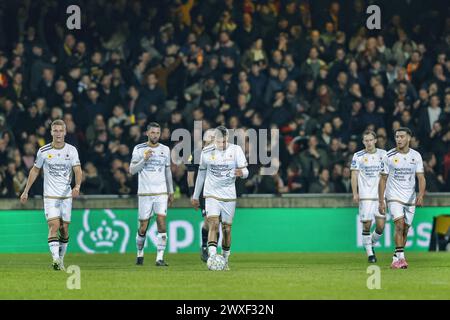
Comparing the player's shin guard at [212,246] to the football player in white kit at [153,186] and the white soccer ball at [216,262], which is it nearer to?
the white soccer ball at [216,262]

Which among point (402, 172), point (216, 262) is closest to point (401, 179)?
point (402, 172)

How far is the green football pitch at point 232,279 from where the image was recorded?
16109 millimetres

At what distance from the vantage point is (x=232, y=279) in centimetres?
1839

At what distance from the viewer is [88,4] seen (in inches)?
1265

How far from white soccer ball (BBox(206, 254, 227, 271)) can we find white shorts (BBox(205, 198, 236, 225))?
60 cm

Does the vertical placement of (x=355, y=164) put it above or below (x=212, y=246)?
above

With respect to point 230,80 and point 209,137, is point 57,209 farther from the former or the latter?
point 230,80

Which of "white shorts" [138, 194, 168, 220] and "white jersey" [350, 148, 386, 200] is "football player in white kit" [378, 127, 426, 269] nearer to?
"white jersey" [350, 148, 386, 200]

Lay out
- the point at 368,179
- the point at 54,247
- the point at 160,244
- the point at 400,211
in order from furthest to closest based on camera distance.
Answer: the point at 368,179 < the point at 160,244 < the point at 400,211 < the point at 54,247

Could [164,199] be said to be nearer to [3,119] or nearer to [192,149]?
[192,149]

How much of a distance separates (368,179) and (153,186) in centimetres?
441
